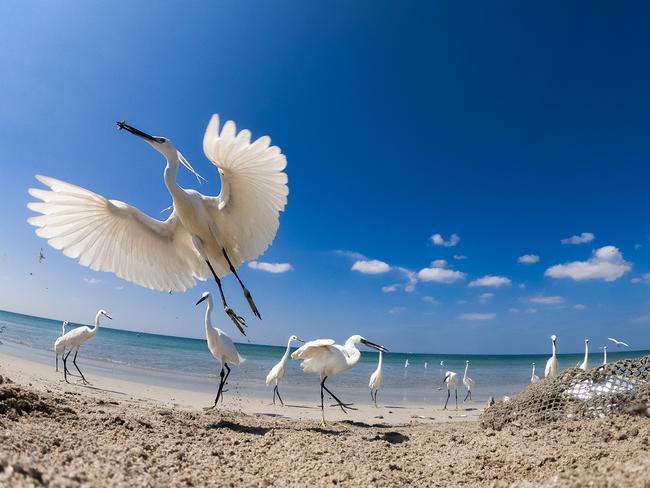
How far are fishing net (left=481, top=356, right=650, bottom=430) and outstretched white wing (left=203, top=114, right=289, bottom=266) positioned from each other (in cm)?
363

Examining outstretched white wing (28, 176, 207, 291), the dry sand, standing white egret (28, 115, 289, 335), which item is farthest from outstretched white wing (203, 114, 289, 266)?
the dry sand

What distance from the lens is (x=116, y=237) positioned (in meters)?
5.70

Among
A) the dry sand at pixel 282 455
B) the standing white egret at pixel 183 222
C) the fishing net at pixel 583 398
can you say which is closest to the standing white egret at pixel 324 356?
the standing white egret at pixel 183 222

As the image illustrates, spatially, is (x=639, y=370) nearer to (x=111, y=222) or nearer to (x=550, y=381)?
(x=550, y=381)

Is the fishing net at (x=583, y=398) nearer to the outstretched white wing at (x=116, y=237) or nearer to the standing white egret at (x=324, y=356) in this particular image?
the standing white egret at (x=324, y=356)

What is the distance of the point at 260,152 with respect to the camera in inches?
180

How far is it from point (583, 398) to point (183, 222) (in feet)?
16.3

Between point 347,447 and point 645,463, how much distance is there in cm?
245

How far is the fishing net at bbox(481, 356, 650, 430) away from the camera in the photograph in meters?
3.91

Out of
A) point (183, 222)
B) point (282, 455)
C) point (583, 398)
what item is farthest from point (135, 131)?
point (583, 398)

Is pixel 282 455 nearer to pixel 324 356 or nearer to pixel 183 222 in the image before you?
pixel 183 222

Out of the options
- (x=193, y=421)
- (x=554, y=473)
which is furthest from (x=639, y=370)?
(x=193, y=421)

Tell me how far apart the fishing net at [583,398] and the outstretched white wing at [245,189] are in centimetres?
363

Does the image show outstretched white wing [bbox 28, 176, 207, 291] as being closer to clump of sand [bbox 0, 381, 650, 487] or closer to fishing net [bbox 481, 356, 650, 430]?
clump of sand [bbox 0, 381, 650, 487]
